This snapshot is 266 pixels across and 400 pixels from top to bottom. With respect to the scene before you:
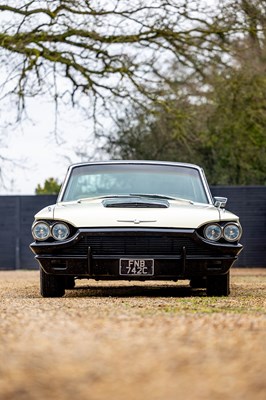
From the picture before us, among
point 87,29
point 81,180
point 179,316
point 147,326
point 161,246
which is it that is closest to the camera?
point 147,326

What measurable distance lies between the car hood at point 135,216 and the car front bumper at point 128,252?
2.6 inches

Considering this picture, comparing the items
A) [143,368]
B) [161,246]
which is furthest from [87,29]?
[143,368]

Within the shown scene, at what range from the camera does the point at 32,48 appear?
2164 centimetres

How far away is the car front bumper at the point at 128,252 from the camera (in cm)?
956

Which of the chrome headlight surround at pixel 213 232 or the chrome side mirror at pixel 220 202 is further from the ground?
the chrome side mirror at pixel 220 202

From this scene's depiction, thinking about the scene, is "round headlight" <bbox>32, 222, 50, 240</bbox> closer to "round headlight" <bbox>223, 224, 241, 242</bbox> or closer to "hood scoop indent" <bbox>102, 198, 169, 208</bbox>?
"hood scoop indent" <bbox>102, 198, 169, 208</bbox>

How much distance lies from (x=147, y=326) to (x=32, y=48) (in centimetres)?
1640

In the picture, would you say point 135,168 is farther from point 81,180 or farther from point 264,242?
point 264,242

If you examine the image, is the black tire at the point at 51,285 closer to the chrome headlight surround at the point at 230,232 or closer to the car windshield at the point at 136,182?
the car windshield at the point at 136,182

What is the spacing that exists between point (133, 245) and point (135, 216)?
0.30 meters

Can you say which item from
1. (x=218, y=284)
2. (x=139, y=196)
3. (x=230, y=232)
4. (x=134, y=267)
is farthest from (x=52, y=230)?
(x=218, y=284)

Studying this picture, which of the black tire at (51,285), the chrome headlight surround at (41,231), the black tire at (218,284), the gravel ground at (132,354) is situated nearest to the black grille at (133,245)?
the chrome headlight surround at (41,231)

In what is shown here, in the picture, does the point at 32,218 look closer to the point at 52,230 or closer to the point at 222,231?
the point at 52,230

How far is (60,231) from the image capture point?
9.60m
